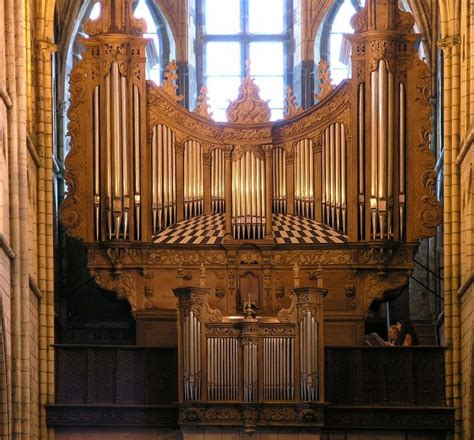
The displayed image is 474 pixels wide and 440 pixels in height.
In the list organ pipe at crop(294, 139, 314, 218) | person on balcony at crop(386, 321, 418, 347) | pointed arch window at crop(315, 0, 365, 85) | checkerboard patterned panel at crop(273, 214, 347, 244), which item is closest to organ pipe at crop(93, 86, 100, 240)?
checkerboard patterned panel at crop(273, 214, 347, 244)

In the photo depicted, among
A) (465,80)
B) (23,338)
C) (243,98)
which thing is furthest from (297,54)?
(23,338)

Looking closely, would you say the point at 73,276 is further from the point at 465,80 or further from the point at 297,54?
the point at 465,80

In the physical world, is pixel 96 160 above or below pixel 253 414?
above

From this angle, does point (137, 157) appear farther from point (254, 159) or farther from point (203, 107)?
point (254, 159)

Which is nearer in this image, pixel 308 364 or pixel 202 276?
pixel 308 364

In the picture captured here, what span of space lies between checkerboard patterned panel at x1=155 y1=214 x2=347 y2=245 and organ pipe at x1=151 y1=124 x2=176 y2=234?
24 cm

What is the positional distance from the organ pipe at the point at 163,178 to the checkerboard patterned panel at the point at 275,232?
0.80 ft

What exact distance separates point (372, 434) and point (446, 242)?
138 inches

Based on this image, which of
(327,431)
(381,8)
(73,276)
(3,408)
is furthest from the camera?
(73,276)

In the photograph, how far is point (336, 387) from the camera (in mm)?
38062

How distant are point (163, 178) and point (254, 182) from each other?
5.37 ft

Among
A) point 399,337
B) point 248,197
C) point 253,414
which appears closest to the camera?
point 253,414

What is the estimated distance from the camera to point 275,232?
130 ft

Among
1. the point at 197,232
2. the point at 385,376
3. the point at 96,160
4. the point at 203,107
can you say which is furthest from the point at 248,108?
the point at 385,376
